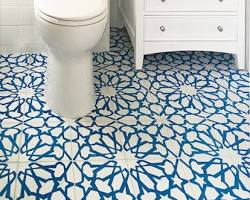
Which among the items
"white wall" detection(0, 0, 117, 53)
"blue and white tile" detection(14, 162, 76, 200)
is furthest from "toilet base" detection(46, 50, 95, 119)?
"white wall" detection(0, 0, 117, 53)

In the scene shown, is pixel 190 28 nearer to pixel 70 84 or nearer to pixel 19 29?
pixel 70 84

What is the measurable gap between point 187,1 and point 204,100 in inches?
22.1

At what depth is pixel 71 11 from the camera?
1.63 metres

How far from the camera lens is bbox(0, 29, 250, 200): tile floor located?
1458 millimetres

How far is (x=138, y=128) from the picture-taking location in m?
1.79

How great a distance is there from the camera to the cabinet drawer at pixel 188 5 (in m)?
2.16

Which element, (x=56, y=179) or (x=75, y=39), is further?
(x=75, y=39)

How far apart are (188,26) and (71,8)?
0.81m

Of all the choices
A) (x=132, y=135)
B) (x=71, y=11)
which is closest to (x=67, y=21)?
(x=71, y=11)

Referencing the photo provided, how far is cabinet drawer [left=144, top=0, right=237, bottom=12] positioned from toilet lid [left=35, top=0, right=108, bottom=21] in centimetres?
50

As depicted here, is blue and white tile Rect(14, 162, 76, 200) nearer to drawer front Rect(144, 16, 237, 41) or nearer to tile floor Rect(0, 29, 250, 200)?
tile floor Rect(0, 29, 250, 200)

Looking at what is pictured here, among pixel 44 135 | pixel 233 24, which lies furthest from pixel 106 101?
pixel 233 24

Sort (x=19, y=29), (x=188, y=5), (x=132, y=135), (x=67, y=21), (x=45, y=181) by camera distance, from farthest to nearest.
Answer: (x=19, y=29) < (x=188, y=5) < (x=132, y=135) < (x=67, y=21) < (x=45, y=181)

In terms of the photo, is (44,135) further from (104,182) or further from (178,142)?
(178,142)
